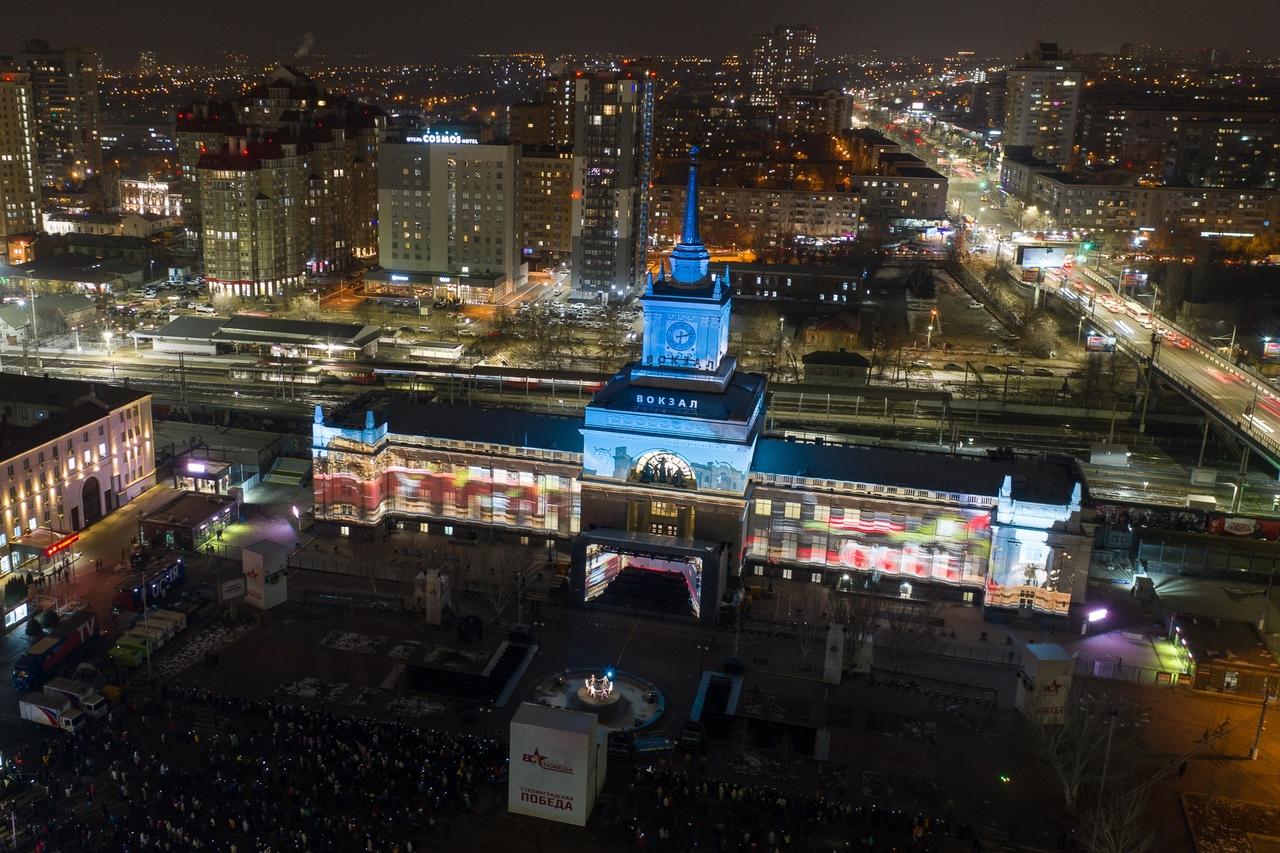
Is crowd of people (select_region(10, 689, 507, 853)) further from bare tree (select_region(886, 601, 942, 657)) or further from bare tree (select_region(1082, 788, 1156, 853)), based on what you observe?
bare tree (select_region(1082, 788, 1156, 853))

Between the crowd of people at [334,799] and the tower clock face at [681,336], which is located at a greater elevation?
the tower clock face at [681,336]

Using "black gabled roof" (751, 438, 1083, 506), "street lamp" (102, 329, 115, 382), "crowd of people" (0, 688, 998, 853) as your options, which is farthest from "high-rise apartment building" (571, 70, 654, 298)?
"crowd of people" (0, 688, 998, 853)

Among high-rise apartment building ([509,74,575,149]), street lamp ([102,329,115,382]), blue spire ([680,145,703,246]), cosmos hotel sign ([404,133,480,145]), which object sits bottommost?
street lamp ([102,329,115,382])

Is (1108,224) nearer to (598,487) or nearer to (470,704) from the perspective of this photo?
(598,487)

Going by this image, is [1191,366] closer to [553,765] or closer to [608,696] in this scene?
[608,696]

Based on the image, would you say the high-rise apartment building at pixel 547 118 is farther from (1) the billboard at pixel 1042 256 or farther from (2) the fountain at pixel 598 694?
(2) the fountain at pixel 598 694

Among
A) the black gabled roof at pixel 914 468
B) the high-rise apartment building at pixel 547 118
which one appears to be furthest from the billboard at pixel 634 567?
the high-rise apartment building at pixel 547 118
